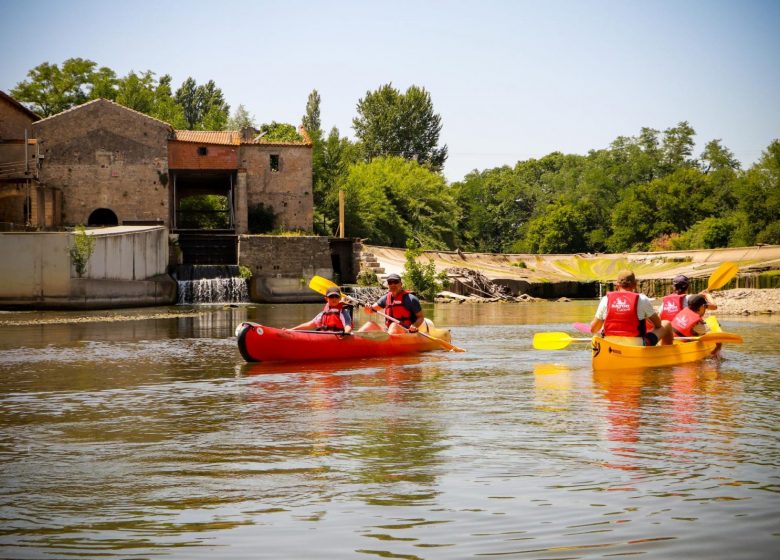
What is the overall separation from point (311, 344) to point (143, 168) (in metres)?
33.6

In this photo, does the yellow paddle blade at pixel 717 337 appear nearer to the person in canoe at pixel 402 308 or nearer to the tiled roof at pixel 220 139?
the person in canoe at pixel 402 308

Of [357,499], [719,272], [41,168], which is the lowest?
[357,499]

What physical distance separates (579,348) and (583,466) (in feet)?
38.7

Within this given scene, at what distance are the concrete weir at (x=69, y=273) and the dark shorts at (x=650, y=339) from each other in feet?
77.3

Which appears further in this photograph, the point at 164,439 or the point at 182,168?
the point at 182,168

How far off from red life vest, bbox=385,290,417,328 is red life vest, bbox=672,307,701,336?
4761 mm

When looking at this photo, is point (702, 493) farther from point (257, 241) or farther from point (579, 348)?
point (257, 241)

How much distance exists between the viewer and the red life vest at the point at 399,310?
56.1ft

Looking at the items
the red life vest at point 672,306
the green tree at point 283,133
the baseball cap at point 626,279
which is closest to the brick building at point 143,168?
the green tree at point 283,133

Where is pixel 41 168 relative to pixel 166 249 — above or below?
above

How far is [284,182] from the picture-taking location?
48.6 metres

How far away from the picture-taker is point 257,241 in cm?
4216

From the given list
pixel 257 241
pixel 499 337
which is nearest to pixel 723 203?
pixel 257 241

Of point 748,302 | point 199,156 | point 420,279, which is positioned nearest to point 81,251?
point 199,156
